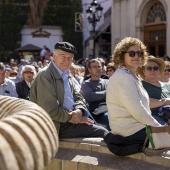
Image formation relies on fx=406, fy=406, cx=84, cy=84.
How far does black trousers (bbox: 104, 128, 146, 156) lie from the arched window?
16.7m

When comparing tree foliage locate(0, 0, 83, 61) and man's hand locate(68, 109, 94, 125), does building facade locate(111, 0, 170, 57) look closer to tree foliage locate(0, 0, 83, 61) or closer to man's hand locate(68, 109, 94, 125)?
man's hand locate(68, 109, 94, 125)

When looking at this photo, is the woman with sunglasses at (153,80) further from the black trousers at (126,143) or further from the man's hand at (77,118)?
the black trousers at (126,143)

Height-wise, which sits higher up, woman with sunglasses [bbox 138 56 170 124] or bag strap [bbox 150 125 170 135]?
woman with sunglasses [bbox 138 56 170 124]

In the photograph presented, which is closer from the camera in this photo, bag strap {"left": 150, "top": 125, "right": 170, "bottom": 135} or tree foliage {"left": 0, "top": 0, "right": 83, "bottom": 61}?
bag strap {"left": 150, "top": 125, "right": 170, "bottom": 135}

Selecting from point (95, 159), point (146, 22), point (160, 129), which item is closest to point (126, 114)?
point (160, 129)

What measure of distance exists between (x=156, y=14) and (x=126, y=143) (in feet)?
57.1

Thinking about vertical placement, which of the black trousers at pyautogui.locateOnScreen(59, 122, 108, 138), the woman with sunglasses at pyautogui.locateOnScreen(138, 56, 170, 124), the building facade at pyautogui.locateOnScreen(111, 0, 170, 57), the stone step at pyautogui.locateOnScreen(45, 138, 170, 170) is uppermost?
the building facade at pyautogui.locateOnScreen(111, 0, 170, 57)

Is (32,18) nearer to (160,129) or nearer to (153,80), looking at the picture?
(153,80)

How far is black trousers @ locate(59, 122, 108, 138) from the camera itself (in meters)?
4.45

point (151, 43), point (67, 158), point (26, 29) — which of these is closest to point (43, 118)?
point (67, 158)

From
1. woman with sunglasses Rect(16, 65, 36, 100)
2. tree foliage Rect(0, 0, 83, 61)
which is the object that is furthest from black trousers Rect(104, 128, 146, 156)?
tree foliage Rect(0, 0, 83, 61)

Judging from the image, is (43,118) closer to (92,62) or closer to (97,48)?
(92,62)

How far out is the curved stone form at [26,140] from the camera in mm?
1026

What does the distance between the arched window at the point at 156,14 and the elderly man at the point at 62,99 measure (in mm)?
15872
